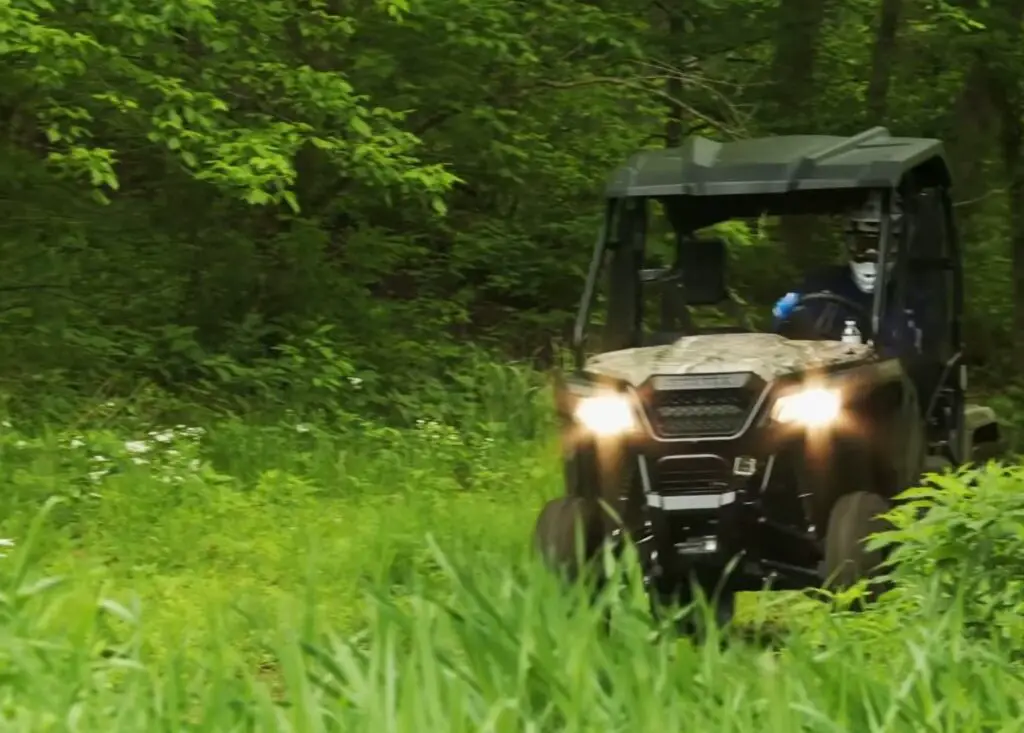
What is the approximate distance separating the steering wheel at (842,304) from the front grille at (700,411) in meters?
0.93

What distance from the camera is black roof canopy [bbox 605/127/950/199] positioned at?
526 cm

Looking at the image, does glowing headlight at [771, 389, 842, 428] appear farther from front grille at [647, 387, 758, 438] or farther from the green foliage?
the green foliage

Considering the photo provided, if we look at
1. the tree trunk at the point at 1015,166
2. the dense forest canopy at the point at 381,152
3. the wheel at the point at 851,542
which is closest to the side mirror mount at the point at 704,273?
the wheel at the point at 851,542

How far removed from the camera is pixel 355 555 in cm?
561

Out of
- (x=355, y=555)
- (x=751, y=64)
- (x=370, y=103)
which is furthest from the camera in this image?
(x=751, y=64)

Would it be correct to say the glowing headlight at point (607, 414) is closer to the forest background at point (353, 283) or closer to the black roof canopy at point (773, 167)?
the forest background at point (353, 283)

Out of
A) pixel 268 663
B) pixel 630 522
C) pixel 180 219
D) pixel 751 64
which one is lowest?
pixel 268 663

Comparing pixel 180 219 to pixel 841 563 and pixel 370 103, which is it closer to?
pixel 370 103

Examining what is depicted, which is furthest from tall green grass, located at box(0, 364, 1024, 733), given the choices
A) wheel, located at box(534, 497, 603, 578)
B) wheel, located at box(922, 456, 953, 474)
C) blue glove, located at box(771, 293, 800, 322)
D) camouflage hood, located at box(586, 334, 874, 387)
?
blue glove, located at box(771, 293, 800, 322)

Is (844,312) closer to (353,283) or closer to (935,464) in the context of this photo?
(935,464)

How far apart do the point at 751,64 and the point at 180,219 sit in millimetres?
5047

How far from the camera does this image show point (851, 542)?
4547 mm

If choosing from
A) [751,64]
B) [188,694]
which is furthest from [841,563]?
[751,64]

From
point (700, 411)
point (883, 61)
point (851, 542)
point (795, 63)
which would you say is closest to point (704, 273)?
point (700, 411)
